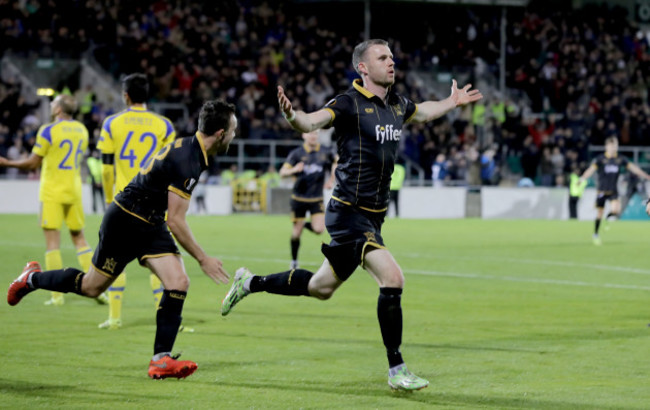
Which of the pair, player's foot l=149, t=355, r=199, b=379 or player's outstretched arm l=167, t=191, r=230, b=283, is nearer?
player's outstretched arm l=167, t=191, r=230, b=283

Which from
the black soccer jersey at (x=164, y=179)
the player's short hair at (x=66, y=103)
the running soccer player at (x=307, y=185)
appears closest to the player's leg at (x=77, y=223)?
the player's short hair at (x=66, y=103)

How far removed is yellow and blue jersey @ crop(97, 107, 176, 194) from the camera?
33.3ft

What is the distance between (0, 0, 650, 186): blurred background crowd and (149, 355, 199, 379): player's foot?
1062 inches

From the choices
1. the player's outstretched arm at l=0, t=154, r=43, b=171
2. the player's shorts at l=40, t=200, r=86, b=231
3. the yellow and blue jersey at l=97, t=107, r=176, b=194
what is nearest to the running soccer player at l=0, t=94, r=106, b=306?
the player's shorts at l=40, t=200, r=86, b=231

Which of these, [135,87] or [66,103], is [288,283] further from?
[66,103]

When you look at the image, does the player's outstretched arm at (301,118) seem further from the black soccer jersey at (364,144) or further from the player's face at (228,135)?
the player's face at (228,135)

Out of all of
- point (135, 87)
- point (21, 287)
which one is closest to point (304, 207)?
point (135, 87)

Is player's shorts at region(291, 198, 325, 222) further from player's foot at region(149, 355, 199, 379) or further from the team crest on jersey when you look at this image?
player's foot at region(149, 355, 199, 379)

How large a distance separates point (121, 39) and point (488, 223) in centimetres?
1433

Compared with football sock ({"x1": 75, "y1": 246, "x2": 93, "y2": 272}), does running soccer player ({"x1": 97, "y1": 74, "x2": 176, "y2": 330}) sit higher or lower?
higher

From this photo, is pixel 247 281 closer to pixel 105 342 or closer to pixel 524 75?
pixel 105 342

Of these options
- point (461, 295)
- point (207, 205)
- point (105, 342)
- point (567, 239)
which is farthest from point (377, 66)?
point (207, 205)

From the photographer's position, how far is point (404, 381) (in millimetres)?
6996

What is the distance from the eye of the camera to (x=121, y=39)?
37125mm
